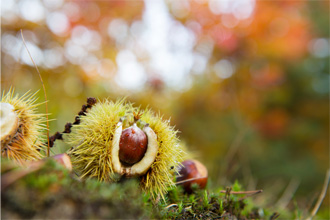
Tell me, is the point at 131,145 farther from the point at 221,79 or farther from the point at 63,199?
the point at 221,79

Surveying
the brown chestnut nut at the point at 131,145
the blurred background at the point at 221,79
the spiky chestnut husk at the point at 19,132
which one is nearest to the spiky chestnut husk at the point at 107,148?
the brown chestnut nut at the point at 131,145

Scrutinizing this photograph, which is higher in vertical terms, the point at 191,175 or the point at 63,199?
the point at 63,199

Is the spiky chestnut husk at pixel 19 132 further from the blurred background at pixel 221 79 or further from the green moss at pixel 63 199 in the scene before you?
the blurred background at pixel 221 79

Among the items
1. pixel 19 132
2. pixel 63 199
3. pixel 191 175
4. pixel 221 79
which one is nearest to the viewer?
pixel 63 199

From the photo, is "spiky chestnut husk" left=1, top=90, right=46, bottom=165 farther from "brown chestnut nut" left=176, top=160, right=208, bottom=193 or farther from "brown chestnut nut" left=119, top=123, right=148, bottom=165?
"brown chestnut nut" left=176, top=160, right=208, bottom=193

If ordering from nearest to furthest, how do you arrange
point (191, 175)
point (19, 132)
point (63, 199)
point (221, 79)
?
point (63, 199) → point (19, 132) → point (191, 175) → point (221, 79)

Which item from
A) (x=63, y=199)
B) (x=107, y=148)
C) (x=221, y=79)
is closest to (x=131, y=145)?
(x=107, y=148)
